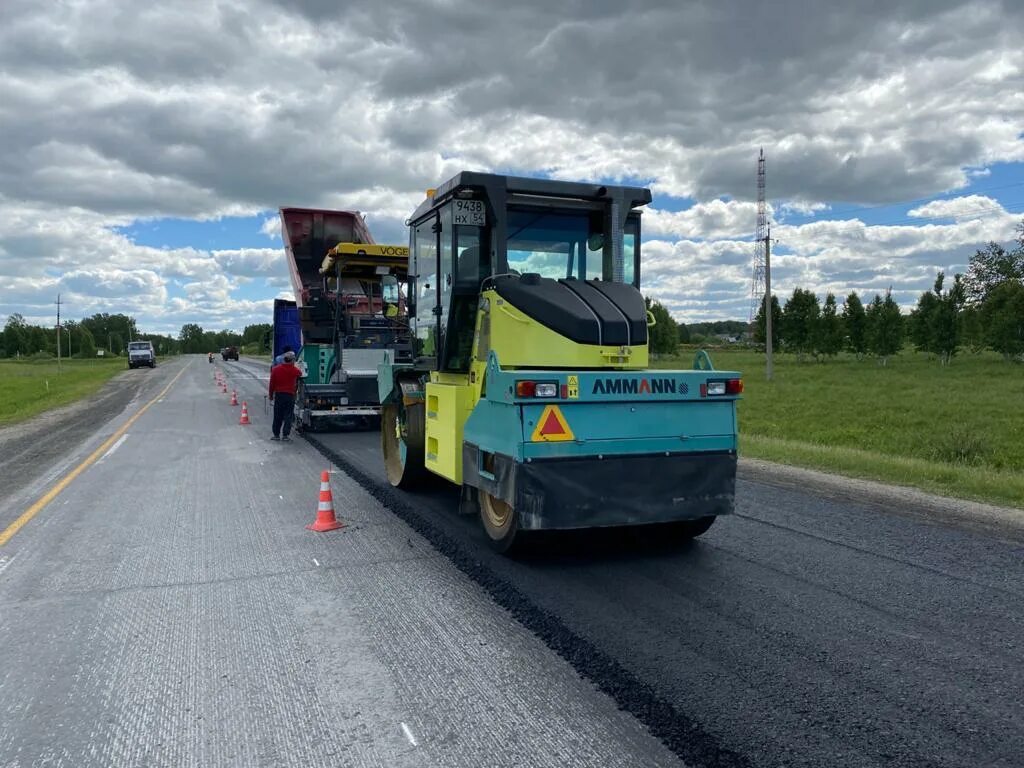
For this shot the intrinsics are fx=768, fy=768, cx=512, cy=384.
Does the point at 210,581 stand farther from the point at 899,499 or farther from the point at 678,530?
the point at 899,499

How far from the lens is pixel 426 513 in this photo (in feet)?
25.0

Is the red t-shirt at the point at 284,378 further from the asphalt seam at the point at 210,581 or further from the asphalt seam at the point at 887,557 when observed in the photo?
Answer: the asphalt seam at the point at 887,557

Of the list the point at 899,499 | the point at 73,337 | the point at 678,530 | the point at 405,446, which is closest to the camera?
the point at 678,530

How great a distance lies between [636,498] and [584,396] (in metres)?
0.84

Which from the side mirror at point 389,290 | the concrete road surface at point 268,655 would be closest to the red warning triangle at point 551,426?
the concrete road surface at point 268,655

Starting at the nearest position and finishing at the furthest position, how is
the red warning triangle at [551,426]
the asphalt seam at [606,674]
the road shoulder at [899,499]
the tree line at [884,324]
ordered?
the asphalt seam at [606,674], the red warning triangle at [551,426], the road shoulder at [899,499], the tree line at [884,324]

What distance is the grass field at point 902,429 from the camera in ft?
32.5

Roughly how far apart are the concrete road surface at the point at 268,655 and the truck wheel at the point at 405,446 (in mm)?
754

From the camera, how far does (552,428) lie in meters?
5.31

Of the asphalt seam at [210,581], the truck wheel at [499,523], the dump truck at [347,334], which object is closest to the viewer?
the asphalt seam at [210,581]

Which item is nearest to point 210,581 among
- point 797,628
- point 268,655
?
point 268,655

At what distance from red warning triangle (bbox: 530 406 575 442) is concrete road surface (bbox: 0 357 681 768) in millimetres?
1147

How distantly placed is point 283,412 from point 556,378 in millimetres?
9872

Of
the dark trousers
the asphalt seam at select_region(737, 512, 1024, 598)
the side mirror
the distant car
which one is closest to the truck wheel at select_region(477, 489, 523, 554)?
the asphalt seam at select_region(737, 512, 1024, 598)
